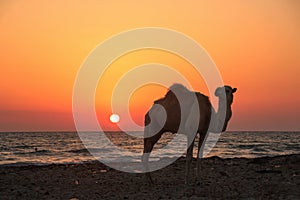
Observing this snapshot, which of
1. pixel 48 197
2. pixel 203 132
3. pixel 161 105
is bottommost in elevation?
pixel 48 197

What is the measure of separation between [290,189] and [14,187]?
9113 mm

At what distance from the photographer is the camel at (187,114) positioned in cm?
1358

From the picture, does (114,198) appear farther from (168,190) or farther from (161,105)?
(161,105)

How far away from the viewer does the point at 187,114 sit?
13.7 metres

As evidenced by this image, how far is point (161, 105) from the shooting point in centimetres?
1407

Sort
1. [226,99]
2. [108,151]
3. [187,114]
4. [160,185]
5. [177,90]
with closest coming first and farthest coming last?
1. [226,99]
2. [187,114]
3. [177,90]
4. [160,185]
5. [108,151]

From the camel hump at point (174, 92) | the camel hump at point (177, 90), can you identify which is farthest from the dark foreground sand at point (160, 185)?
the camel hump at point (177, 90)

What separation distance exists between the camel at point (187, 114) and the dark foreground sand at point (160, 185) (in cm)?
112

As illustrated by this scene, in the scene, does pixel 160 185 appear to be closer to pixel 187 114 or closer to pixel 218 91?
pixel 187 114

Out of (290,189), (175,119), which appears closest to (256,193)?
(290,189)

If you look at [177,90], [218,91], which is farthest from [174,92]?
[218,91]

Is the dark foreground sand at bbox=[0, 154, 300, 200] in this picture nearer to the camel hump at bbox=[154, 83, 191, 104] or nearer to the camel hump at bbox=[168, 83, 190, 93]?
the camel hump at bbox=[154, 83, 191, 104]

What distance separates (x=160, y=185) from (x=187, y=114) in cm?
272

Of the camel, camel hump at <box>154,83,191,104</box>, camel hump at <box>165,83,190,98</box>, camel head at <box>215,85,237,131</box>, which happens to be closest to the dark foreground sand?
the camel
